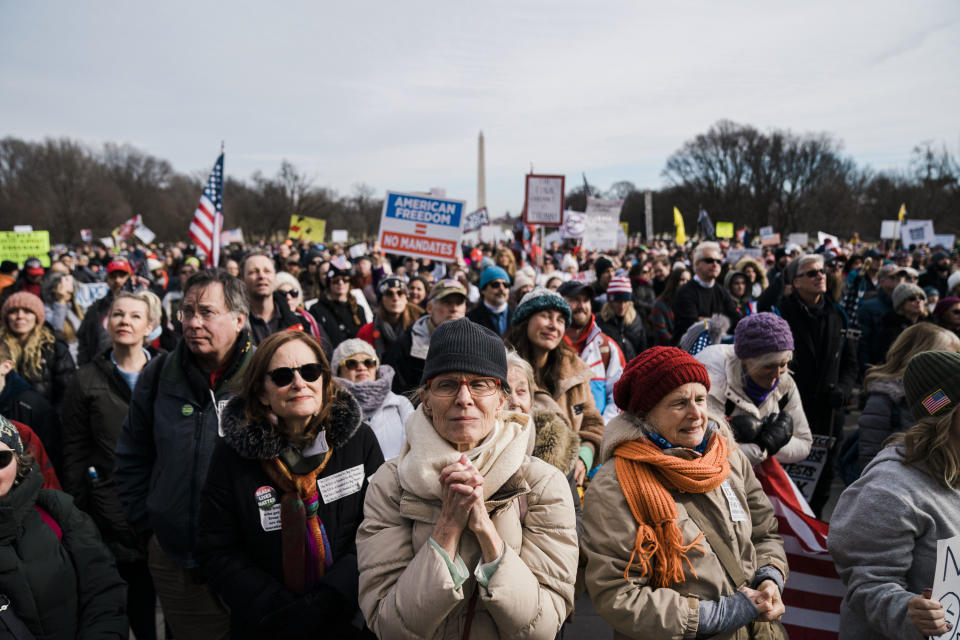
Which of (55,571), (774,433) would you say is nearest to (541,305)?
(774,433)

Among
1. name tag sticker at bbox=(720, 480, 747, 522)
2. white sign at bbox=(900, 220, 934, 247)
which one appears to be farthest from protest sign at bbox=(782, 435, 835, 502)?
white sign at bbox=(900, 220, 934, 247)

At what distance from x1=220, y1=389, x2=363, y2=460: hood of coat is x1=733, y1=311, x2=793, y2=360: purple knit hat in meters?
2.05

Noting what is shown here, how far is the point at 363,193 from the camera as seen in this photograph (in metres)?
63.3

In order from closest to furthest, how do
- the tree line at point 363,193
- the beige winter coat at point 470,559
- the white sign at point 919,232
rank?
the beige winter coat at point 470,559, the white sign at point 919,232, the tree line at point 363,193

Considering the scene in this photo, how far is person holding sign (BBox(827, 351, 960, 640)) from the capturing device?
79.0 inches

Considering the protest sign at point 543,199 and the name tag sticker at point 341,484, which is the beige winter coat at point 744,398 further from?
the protest sign at point 543,199

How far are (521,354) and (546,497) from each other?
1692mm

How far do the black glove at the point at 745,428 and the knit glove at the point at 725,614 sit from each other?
1011mm

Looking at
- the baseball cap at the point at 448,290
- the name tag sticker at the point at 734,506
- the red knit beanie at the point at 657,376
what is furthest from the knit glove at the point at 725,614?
the baseball cap at the point at 448,290

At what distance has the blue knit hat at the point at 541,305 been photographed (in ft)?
11.3

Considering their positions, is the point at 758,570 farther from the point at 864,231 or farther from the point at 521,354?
the point at 864,231

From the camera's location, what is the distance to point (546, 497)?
1841 mm

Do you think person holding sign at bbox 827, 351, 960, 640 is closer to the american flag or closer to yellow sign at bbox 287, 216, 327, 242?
the american flag

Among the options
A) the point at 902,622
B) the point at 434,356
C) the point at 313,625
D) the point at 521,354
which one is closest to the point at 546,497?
the point at 434,356
